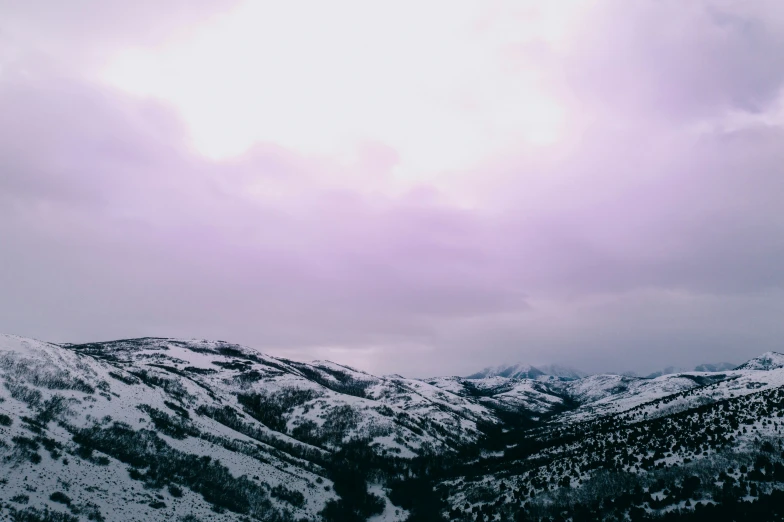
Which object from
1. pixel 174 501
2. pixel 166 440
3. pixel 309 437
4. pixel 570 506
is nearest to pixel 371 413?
pixel 309 437

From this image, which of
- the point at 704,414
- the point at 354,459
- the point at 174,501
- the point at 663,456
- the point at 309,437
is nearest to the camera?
the point at 663,456

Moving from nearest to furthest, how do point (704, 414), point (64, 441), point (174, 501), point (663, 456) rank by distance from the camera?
point (663, 456), point (174, 501), point (64, 441), point (704, 414)

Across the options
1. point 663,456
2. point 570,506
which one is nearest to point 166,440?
point 570,506

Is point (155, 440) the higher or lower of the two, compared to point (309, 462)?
higher

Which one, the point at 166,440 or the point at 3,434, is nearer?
the point at 3,434

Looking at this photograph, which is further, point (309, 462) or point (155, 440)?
point (309, 462)

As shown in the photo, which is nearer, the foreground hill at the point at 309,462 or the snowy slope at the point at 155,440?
the foreground hill at the point at 309,462

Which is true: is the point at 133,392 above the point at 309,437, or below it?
above

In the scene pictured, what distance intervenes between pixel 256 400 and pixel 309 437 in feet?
124

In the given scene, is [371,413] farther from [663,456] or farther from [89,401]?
[663,456]

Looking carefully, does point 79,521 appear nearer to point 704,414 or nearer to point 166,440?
point 166,440

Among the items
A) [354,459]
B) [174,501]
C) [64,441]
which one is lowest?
[354,459]

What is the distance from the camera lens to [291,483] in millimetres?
95375

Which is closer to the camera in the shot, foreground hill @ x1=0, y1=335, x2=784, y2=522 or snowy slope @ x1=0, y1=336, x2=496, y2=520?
foreground hill @ x1=0, y1=335, x2=784, y2=522
